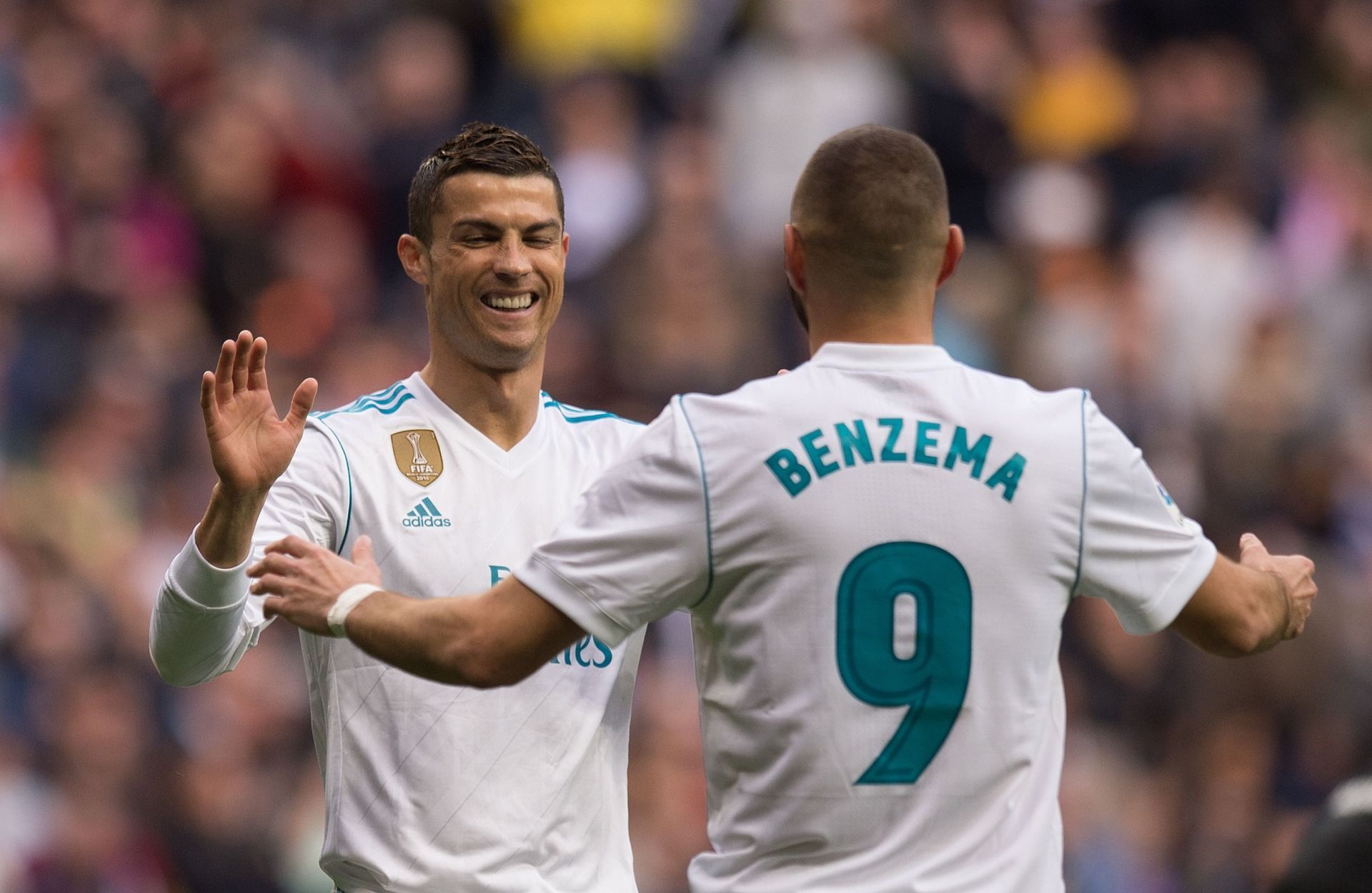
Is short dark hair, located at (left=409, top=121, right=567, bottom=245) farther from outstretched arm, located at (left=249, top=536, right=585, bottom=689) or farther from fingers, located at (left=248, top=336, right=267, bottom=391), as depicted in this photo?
outstretched arm, located at (left=249, top=536, right=585, bottom=689)

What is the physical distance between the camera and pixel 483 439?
5504mm

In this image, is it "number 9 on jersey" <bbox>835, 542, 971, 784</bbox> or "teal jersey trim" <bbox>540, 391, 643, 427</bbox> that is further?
"teal jersey trim" <bbox>540, 391, 643, 427</bbox>

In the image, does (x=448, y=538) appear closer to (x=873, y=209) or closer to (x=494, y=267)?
(x=494, y=267)

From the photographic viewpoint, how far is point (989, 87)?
1347 centimetres

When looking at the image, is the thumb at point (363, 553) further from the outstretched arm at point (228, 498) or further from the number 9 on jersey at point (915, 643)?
the number 9 on jersey at point (915, 643)

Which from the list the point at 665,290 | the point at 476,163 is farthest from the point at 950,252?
Answer: the point at 665,290

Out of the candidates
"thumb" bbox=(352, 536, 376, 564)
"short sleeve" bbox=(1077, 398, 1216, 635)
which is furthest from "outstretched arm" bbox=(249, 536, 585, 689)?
"short sleeve" bbox=(1077, 398, 1216, 635)

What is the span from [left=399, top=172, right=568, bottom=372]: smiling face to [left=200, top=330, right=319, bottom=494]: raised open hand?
0.62 m

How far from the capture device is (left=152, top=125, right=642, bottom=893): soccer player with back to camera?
4980 millimetres

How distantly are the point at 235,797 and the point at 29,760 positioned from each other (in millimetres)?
1105

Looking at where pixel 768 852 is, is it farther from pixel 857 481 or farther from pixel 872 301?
pixel 872 301

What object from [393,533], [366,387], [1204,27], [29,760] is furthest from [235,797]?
[1204,27]

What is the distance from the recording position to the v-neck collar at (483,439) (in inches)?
216

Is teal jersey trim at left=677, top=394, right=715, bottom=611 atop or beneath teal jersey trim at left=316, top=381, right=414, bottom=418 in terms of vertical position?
beneath
